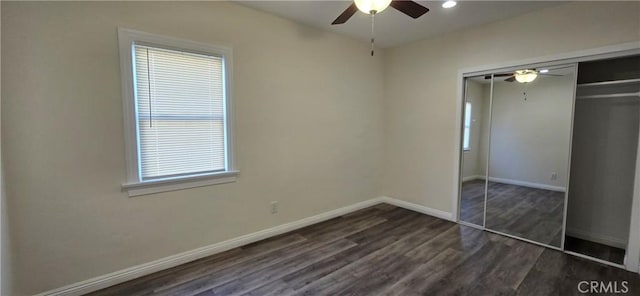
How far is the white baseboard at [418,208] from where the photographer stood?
3843 mm

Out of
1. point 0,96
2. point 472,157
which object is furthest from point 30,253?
point 472,157

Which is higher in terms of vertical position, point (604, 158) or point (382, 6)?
point (382, 6)

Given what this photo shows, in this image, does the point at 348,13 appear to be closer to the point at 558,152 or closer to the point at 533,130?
the point at 533,130

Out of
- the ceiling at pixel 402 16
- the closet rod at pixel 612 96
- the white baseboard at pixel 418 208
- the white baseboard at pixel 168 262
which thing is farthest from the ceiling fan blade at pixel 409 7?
the white baseboard at pixel 418 208

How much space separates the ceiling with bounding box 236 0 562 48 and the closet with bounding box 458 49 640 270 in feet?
2.14

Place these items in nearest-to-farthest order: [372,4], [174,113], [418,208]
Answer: [372,4]
[174,113]
[418,208]

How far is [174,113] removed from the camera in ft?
8.20

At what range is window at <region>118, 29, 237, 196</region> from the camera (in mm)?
2277

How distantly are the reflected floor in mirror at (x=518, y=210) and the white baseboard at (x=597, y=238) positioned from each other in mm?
310

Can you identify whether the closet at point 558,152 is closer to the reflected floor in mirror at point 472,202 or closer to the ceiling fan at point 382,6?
the reflected floor in mirror at point 472,202

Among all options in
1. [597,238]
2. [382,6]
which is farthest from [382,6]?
[597,238]

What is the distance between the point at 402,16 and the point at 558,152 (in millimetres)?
2286

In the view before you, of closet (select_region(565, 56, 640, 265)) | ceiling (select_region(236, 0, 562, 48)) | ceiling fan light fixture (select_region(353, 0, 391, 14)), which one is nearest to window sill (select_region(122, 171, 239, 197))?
ceiling (select_region(236, 0, 562, 48))

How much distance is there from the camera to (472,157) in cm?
360
